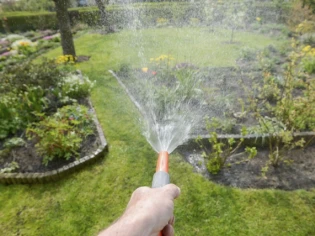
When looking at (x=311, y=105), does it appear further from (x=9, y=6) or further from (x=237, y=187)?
(x=9, y=6)

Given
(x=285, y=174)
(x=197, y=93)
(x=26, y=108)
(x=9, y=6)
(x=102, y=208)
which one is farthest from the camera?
(x=9, y=6)

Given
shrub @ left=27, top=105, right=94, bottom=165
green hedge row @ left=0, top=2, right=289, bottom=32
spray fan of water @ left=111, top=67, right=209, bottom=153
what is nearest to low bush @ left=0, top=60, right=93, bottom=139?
shrub @ left=27, top=105, right=94, bottom=165

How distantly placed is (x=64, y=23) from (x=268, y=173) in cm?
789

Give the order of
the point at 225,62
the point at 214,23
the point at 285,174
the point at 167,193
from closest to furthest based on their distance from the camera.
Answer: the point at 167,193, the point at 285,174, the point at 225,62, the point at 214,23

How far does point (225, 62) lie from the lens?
8.44m

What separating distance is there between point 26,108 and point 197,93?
11.3 ft

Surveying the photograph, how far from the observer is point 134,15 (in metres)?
14.6

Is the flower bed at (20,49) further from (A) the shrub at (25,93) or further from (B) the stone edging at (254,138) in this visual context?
(B) the stone edging at (254,138)

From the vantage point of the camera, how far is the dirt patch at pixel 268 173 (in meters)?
3.38

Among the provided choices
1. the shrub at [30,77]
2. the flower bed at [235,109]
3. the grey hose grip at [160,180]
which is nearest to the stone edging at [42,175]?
the flower bed at [235,109]

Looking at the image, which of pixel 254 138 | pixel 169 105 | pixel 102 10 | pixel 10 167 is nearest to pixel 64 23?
pixel 169 105

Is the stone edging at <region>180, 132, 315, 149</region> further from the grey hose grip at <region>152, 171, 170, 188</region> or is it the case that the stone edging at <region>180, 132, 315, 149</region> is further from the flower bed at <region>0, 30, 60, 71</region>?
the flower bed at <region>0, 30, 60, 71</region>

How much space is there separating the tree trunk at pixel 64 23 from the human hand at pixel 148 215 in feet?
27.7

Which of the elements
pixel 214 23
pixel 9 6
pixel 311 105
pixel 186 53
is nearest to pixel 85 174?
pixel 311 105
